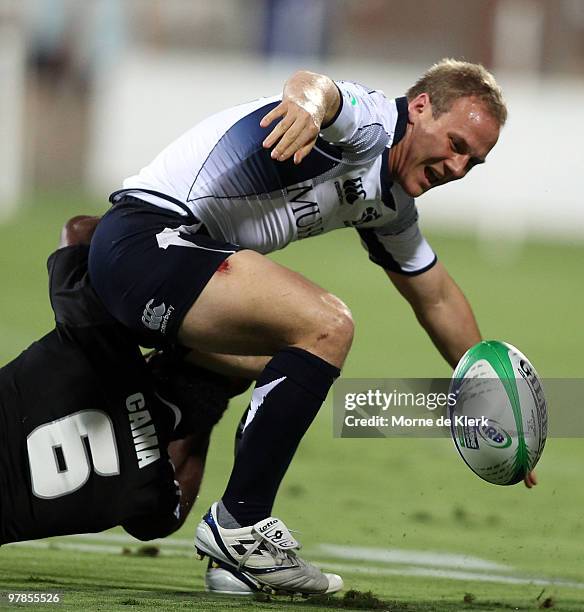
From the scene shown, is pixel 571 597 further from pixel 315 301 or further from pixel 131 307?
pixel 131 307

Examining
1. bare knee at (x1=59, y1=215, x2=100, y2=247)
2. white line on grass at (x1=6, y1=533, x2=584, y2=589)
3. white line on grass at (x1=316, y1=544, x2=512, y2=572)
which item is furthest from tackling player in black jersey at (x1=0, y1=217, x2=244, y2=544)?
white line on grass at (x1=316, y1=544, x2=512, y2=572)

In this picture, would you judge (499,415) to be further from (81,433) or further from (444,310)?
(81,433)

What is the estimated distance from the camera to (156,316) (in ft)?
14.3

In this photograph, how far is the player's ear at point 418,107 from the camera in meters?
4.73

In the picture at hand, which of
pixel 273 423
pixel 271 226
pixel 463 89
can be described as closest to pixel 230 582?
pixel 273 423

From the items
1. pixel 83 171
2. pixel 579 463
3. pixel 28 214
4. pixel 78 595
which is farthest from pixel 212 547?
pixel 83 171

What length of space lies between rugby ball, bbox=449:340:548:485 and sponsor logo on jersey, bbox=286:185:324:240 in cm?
71

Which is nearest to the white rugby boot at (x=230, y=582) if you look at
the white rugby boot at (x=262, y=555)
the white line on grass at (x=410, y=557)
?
the white rugby boot at (x=262, y=555)

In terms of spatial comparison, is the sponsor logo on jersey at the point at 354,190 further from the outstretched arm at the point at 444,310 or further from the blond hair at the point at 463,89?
the outstretched arm at the point at 444,310

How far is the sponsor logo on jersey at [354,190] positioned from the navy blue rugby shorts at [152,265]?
1.67 ft

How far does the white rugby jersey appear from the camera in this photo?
460 cm

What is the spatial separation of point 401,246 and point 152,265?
4.01ft

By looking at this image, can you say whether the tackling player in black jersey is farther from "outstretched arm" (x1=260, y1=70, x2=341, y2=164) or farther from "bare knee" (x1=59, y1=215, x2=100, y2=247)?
"outstretched arm" (x1=260, y1=70, x2=341, y2=164)

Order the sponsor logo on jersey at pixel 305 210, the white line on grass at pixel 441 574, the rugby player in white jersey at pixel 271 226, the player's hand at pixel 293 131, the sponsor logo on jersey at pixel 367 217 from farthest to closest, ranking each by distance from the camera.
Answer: the white line on grass at pixel 441 574, the sponsor logo on jersey at pixel 367 217, the sponsor logo on jersey at pixel 305 210, the rugby player in white jersey at pixel 271 226, the player's hand at pixel 293 131
